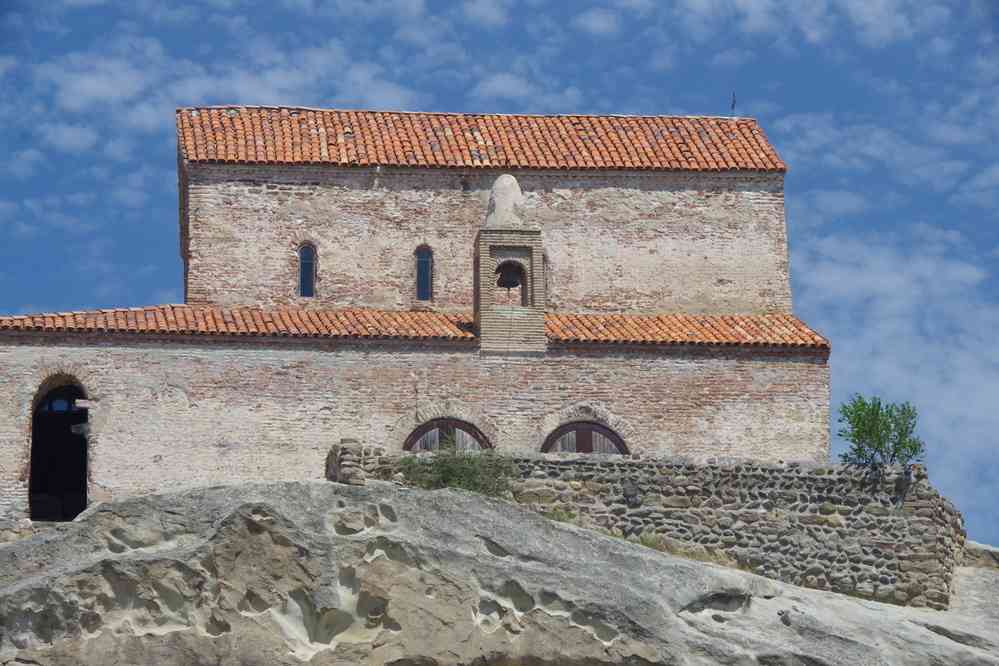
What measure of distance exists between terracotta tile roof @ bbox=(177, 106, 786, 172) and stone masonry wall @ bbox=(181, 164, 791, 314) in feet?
0.87

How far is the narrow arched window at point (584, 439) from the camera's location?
38156 millimetres

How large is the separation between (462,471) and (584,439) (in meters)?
6.71

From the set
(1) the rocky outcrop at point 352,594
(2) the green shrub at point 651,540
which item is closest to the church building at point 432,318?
(2) the green shrub at point 651,540

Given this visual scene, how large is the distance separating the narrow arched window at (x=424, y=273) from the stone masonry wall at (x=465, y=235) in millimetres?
138

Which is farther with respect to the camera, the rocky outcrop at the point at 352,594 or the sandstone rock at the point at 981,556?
the sandstone rock at the point at 981,556

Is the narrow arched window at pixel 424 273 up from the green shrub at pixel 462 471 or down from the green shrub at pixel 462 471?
up

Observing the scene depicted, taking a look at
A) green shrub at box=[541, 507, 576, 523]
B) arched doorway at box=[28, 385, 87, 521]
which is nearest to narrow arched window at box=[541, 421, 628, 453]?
green shrub at box=[541, 507, 576, 523]

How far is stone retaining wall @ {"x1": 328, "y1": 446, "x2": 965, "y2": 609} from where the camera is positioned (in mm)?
32031

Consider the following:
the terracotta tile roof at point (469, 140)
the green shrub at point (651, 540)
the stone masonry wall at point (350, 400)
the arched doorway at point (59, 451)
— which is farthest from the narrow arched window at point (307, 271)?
the green shrub at point (651, 540)

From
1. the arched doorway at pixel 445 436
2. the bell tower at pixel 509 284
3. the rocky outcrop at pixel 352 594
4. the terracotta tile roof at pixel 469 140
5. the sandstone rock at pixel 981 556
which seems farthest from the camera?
the terracotta tile roof at pixel 469 140

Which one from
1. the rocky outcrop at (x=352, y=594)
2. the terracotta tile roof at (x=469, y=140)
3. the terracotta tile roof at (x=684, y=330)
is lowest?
the rocky outcrop at (x=352, y=594)

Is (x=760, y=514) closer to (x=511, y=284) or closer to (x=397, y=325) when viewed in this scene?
(x=511, y=284)

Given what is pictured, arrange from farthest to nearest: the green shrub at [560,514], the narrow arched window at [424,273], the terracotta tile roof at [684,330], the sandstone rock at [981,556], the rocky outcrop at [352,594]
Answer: the narrow arched window at [424,273] → the terracotta tile roof at [684,330] → the sandstone rock at [981,556] → the green shrub at [560,514] → the rocky outcrop at [352,594]

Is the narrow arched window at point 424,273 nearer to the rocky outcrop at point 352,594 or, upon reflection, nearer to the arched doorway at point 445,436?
the arched doorway at point 445,436
